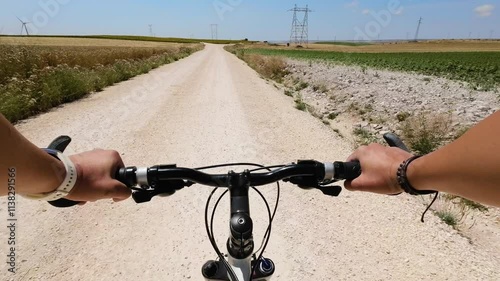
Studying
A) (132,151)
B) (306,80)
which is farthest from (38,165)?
(306,80)

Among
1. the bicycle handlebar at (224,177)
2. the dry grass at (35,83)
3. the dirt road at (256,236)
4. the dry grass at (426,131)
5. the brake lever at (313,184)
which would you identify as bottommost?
the dirt road at (256,236)

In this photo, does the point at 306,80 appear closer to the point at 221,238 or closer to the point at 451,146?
the point at 221,238

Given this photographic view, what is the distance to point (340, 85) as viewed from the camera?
12719 millimetres

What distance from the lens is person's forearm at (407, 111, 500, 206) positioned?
31.9 inches

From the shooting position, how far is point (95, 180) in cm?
124

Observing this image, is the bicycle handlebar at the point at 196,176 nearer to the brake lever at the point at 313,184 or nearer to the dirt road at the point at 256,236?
the brake lever at the point at 313,184

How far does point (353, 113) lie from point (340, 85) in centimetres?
379

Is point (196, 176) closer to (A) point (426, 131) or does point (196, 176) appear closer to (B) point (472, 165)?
(B) point (472, 165)

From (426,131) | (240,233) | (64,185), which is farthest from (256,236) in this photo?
(426,131)

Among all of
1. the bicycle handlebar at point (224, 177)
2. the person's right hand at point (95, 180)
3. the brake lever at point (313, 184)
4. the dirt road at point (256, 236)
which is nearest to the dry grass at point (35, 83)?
the dirt road at point (256, 236)

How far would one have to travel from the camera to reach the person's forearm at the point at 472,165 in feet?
2.65

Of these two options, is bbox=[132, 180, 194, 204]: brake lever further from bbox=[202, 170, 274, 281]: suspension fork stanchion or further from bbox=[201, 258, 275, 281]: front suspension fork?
bbox=[201, 258, 275, 281]: front suspension fork

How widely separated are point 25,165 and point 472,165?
1401mm

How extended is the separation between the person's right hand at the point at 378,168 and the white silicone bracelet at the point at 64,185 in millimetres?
1209
